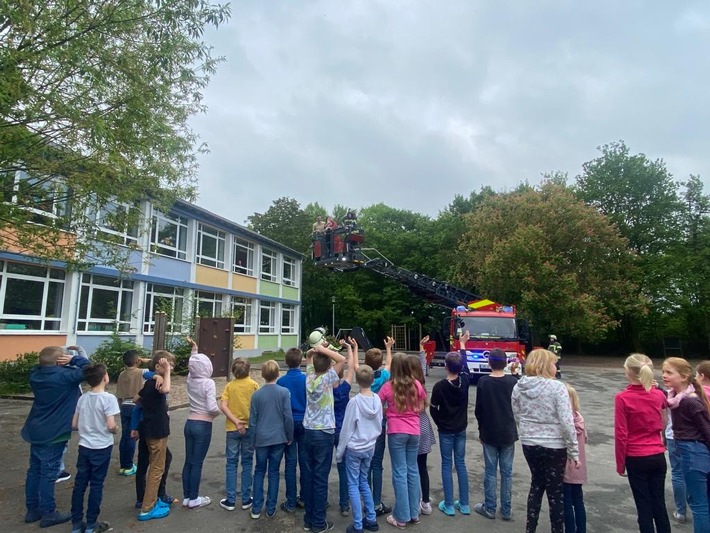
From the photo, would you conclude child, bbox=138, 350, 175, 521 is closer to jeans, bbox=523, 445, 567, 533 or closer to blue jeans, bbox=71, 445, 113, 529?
blue jeans, bbox=71, 445, 113, 529

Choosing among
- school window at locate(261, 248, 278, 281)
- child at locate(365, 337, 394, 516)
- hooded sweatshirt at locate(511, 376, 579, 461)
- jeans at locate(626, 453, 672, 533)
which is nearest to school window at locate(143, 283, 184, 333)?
school window at locate(261, 248, 278, 281)

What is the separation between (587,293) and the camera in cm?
2411

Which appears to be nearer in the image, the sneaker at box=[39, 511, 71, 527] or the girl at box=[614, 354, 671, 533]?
the girl at box=[614, 354, 671, 533]

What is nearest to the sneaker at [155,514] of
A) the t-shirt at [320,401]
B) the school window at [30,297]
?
the t-shirt at [320,401]

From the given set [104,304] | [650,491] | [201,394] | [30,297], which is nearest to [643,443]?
[650,491]

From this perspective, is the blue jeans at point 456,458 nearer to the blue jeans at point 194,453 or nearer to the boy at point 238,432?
the boy at point 238,432

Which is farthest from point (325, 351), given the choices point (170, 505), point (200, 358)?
point (170, 505)

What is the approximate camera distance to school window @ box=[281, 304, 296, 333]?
31.6 metres

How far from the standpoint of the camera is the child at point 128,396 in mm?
5488

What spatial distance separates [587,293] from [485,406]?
2258cm

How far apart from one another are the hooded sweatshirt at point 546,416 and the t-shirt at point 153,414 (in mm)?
→ 3463

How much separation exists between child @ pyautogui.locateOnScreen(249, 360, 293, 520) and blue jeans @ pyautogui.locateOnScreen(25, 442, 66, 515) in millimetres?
1937

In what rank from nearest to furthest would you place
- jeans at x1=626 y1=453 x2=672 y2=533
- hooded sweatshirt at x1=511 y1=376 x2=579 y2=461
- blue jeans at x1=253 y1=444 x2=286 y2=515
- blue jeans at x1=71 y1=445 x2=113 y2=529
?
jeans at x1=626 y1=453 x2=672 y2=533 < hooded sweatshirt at x1=511 y1=376 x2=579 y2=461 < blue jeans at x1=71 y1=445 x2=113 y2=529 < blue jeans at x1=253 y1=444 x2=286 y2=515

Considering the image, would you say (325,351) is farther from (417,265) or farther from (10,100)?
(417,265)
